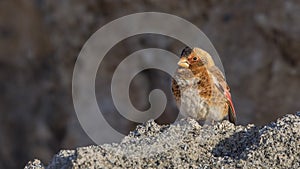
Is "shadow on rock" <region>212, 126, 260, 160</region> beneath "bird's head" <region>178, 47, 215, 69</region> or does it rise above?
beneath

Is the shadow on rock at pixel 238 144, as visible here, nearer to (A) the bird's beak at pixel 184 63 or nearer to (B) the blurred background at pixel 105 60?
(A) the bird's beak at pixel 184 63

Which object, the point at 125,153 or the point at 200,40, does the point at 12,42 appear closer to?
the point at 200,40

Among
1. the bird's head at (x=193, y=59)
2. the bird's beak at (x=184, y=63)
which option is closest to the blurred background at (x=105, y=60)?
the bird's head at (x=193, y=59)

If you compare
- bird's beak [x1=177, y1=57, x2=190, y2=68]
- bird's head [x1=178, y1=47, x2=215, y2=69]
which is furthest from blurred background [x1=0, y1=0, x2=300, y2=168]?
bird's beak [x1=177, y1=57, x2=190, y2=68]

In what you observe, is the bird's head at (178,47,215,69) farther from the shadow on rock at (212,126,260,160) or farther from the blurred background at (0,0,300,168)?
the blurred background at (0,0,300,168)

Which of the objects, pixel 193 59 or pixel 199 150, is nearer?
pixel 199 150

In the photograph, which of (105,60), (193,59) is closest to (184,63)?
(193,59)

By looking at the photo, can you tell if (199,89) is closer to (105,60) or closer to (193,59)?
(193,59)
